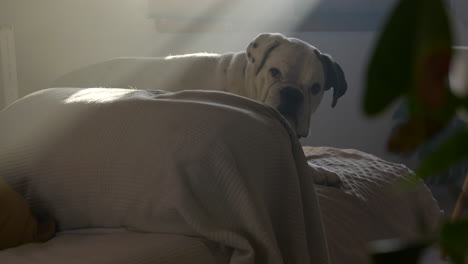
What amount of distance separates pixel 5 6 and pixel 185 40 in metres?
1.02

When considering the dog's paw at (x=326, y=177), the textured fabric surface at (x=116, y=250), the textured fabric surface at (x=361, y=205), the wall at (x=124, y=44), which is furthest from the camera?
the wall at (x=124, y=44)

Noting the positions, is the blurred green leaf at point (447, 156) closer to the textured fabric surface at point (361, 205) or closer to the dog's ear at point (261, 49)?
the textured fabric surface at point (361, 205)

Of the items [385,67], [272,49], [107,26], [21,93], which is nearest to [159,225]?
[385,67]

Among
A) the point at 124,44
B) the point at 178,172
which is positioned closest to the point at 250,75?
the point at 178,172

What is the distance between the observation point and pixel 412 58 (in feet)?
0.41

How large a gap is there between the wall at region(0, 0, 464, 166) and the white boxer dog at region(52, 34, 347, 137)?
43.2 inches

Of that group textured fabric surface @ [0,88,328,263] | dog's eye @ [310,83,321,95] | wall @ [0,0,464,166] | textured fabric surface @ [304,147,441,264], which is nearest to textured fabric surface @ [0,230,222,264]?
textured fabric surface @ [0,88,328,263]

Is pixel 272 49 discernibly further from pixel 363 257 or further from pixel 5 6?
pixel 5 6

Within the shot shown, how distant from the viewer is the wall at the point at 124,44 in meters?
3.39

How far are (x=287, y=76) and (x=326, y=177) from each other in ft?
2.46

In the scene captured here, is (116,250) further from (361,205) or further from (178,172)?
(361,205)

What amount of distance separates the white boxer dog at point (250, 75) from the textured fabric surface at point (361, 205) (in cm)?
32

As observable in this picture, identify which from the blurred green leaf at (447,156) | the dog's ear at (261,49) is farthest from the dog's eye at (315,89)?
the blurred green leaf at (447,156)

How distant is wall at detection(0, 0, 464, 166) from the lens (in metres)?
3.39
